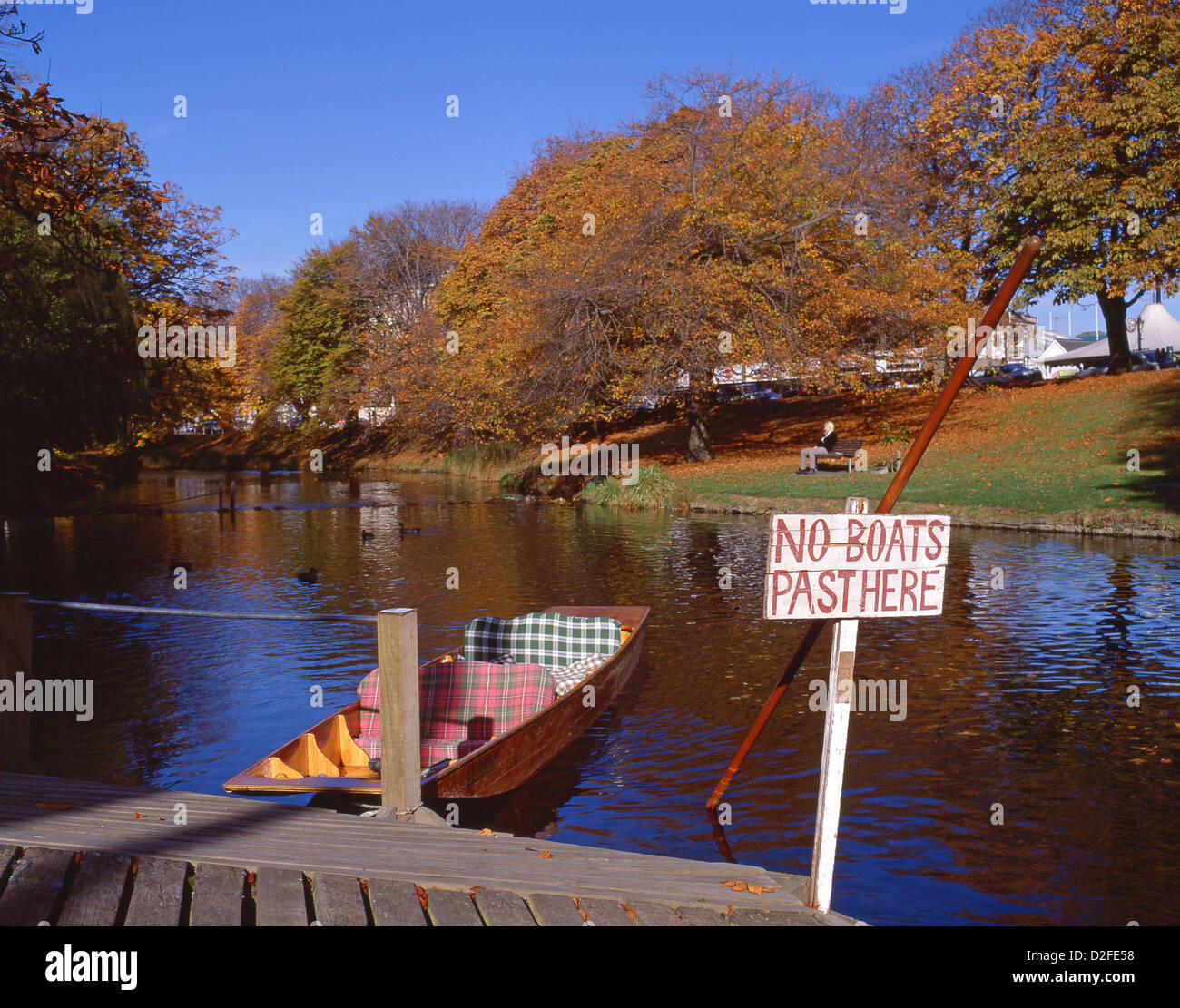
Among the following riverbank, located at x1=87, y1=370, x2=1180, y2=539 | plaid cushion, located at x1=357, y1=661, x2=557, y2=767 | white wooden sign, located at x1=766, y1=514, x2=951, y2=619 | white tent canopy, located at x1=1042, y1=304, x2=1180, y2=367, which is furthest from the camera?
white tent canopy, located at x1=1042, y1=304, x2=1180, y2=367

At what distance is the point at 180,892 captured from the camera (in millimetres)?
5090

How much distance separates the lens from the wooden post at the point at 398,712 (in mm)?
6648

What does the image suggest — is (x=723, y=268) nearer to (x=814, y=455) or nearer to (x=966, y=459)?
(x=814, y=455)

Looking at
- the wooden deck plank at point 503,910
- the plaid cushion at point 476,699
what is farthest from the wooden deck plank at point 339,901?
the plaid cushion at point 476,699

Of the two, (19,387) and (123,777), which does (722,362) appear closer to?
(19,387)

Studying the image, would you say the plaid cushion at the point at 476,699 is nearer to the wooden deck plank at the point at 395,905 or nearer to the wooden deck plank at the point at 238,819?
the wooden deck plank at the point at 238,819

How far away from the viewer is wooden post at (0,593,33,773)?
25.2 feet

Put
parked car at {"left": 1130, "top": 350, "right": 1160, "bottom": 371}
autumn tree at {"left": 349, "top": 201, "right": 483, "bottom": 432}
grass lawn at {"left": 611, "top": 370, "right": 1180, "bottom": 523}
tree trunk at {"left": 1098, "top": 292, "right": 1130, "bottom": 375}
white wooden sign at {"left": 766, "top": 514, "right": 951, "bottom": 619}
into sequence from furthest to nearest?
autumn tree at {"left": 349, "top": 201, "right": 483, "bottom": 432}
parked car at {"left": 1130, "top": 350, "right": 1160, "bottom": 371}
tree trunk at {"left": 1098, "top": 292, "right": 1130, "bottom": 375}
grass lawn at {"left": 611, "top": 370, "right": 1180, "bottom": 523}
white wooden sign at {"left": 766, "top": 514, "right": 951, "bottom": 619}

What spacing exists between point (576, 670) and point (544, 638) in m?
0.58

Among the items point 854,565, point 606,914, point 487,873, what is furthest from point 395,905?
point 854,565

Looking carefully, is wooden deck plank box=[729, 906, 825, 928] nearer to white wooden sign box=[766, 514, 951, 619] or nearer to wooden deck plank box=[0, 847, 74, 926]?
white wooden sign box=[766, 514, 951, 619]

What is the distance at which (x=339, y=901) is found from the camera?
16.6 feet

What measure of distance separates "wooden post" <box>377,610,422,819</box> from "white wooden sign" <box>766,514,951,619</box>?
2458 mm

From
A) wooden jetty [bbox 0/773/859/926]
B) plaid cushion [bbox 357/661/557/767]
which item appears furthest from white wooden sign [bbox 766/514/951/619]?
plaid cushion [bbox 357/661/557/767]
